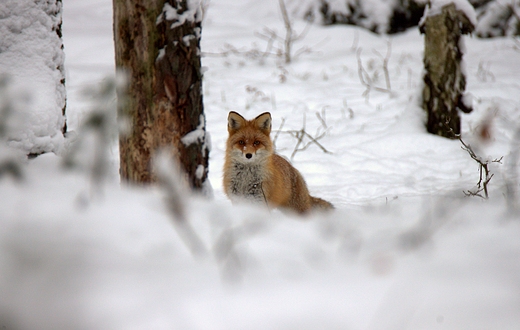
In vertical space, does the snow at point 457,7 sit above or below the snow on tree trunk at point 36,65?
above

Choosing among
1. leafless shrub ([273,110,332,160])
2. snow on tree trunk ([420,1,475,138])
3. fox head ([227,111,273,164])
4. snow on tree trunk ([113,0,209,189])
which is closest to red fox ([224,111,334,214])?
fox head ([227,111,273,164])

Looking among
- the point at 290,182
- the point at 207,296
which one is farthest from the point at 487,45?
the point at 207,296

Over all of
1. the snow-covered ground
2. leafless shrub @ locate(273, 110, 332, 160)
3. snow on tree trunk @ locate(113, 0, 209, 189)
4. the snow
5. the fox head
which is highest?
the snow

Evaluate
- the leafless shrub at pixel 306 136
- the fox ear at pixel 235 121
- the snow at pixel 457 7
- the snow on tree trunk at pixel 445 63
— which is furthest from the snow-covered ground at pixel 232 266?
the snow at pixel 457 7

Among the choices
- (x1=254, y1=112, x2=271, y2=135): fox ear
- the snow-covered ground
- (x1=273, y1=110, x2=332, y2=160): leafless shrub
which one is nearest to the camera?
the snow-covered ground

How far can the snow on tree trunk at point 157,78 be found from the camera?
388 centimetres

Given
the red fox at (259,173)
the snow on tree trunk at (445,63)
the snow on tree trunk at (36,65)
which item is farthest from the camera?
the snow on tree trunk at (445,63)

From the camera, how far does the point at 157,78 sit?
3910mm

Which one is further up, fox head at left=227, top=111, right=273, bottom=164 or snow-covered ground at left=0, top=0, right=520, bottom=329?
snow-covered ground at left=0, top=0, right=520, bottom=329

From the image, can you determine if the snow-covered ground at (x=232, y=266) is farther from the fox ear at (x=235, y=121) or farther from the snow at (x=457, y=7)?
the snow at (x=457, y=7)

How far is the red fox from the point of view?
5.25m

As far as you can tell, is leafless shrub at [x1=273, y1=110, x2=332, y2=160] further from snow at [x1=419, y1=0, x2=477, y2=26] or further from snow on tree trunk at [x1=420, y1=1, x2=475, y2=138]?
snow at [x1=419, y1=0, x2=477, y2=26]

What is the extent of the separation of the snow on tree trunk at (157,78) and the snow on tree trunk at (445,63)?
508 centimetres

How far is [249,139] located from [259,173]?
433 mm
